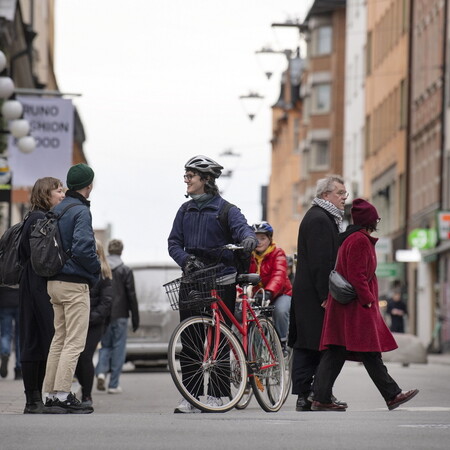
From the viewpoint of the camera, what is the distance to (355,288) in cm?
1325

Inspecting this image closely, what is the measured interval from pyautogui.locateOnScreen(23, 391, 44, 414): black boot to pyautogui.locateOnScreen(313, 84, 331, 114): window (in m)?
76.8

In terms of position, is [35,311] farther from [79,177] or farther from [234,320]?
[234,320]

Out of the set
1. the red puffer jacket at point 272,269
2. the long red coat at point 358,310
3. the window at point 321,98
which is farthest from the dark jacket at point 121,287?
the window at point 321,98

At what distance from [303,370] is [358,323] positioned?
870 mm

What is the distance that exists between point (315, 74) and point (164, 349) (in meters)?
64.2

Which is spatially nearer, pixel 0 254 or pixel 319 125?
pixel 0 254

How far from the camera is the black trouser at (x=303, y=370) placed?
45.8ft

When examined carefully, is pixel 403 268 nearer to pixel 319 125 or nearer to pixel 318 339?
pixel 319 125

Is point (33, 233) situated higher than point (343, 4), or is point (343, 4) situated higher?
point (343, 4)

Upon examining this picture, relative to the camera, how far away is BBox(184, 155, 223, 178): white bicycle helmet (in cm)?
1328

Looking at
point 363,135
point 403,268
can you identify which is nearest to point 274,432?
point 403,268

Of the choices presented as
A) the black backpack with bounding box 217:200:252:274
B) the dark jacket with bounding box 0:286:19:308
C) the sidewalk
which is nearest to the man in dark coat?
the black backpack with bounding box 217:200:252:274

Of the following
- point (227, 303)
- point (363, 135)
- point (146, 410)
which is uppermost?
point (363, 135)

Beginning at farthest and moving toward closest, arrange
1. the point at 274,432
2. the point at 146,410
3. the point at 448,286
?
the point at 448,286, the point at 146,410, the point at 274,432
